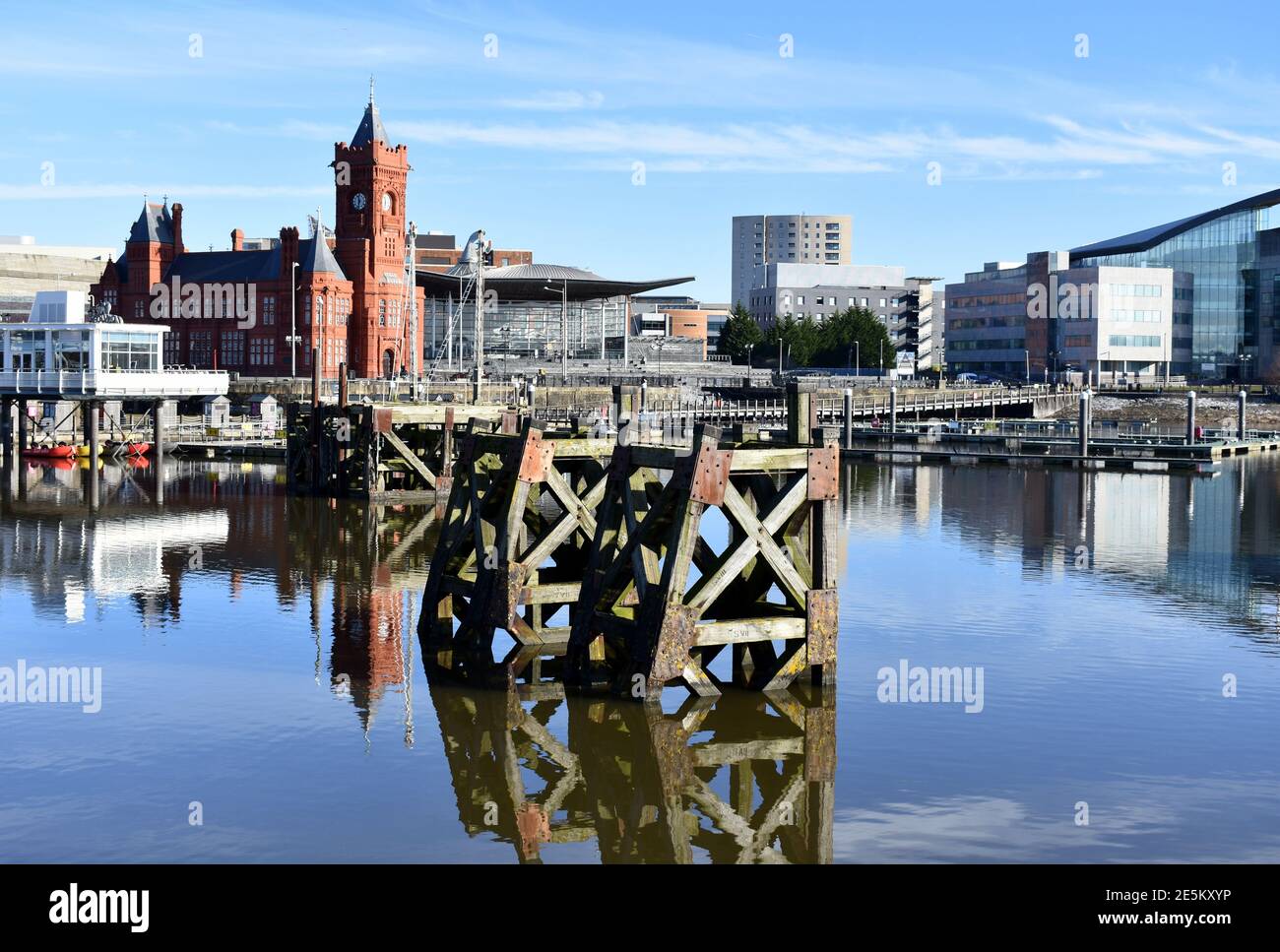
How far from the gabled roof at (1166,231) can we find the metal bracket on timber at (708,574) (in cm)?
14140

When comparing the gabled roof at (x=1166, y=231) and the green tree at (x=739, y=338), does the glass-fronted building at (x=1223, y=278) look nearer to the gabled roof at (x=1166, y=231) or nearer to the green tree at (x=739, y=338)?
the gabled roof at (x=1166, y=231)

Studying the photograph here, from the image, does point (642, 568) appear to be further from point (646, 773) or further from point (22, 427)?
point (22, 427)

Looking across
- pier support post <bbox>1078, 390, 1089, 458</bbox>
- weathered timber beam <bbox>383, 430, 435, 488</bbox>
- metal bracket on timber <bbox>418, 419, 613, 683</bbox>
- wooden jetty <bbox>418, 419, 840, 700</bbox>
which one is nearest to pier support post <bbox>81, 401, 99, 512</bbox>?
weathered timber beam <bbox>383, 430, 435, 488</bbox>

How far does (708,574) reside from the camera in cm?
2025

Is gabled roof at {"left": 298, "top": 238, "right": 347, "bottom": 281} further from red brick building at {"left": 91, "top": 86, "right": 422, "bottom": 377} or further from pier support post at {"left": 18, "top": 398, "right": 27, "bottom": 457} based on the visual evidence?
pier support post at {"left": 18, "top": 398, "right": 27, "bottom": 457}

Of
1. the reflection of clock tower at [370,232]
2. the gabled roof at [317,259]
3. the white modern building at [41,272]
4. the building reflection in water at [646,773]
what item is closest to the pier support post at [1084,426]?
the building reflection in water at [646,773]

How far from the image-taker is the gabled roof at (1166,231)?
148 metres

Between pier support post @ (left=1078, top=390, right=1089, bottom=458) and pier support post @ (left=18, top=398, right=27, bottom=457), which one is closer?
pier support post @ (left=18, top=398, right=27, bottom=457)

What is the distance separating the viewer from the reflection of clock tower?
119750 millimetres

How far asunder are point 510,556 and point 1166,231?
14493 centimetres

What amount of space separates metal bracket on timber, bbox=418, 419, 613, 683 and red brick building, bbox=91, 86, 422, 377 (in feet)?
303

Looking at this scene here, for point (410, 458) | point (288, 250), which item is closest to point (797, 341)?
point (288, 250)
